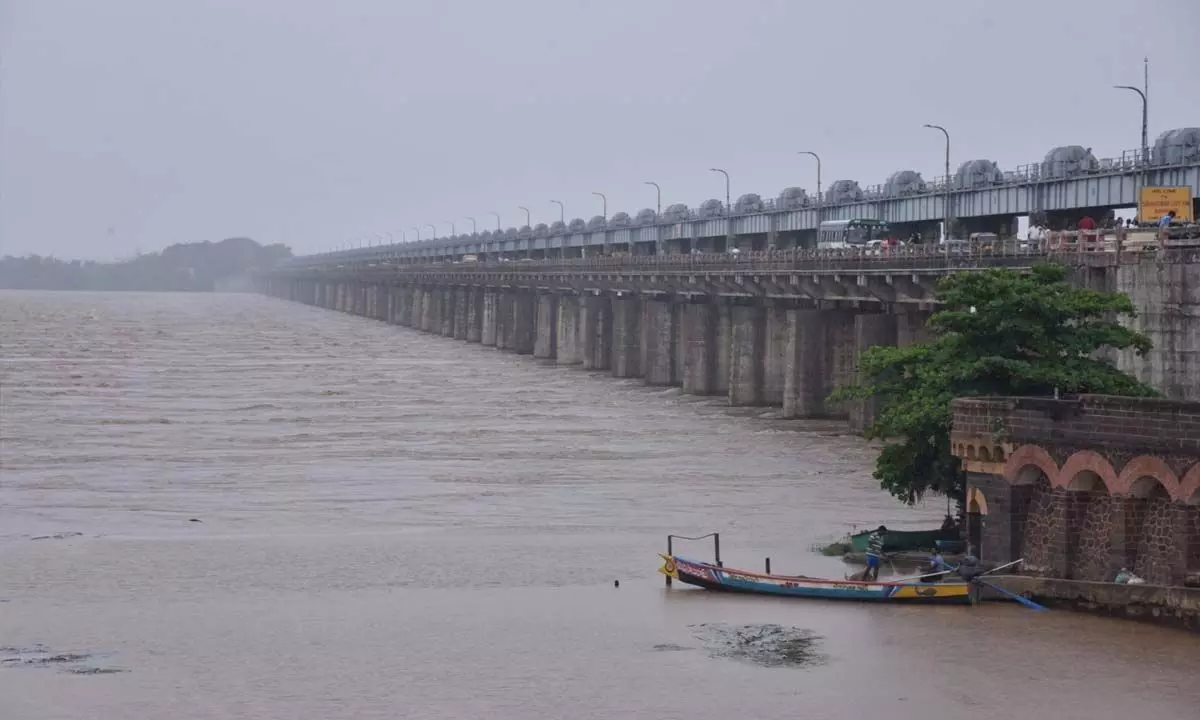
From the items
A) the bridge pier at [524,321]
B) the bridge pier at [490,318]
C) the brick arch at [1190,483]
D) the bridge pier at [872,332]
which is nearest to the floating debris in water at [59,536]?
the brick arch at [1190,483]

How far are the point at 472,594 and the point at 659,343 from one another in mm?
73190

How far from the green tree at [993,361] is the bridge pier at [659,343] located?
66468mm

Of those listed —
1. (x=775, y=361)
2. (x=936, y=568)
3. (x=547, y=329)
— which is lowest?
(x=936, y=568)

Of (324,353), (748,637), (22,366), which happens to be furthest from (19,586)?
(324,353)

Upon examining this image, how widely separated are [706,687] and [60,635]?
1281 centimetres

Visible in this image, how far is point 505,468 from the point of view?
63156 millimetres

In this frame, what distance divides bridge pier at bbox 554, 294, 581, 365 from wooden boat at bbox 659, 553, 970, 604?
9494 cm

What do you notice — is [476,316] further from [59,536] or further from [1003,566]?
[1003,566]

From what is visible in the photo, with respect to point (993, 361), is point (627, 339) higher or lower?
lower

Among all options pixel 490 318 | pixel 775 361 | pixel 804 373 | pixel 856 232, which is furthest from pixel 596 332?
pixel 804 373

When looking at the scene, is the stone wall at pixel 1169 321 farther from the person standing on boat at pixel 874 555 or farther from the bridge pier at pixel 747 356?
the bridge pier at pixel 747 356

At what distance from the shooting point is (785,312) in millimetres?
93938

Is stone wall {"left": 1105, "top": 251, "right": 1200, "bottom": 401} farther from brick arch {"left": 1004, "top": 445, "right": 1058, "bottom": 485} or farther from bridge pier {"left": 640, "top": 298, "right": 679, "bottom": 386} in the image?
bridge pier {"left": 640, "top": 298, "right": 679, "bottom": 386}

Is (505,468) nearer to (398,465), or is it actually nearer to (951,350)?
(398,465)
